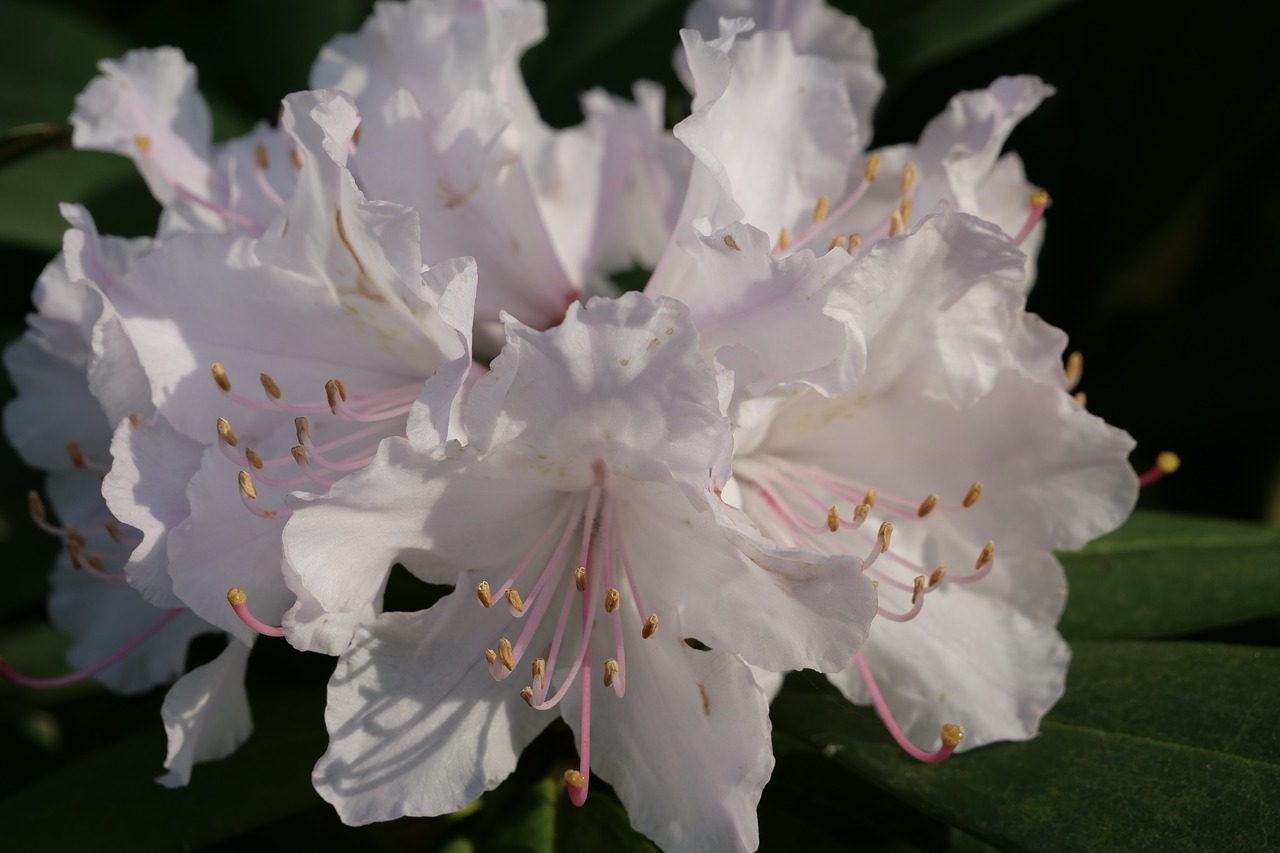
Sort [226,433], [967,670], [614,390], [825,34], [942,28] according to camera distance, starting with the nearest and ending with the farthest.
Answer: [614,390], [226,433], [967,670], [825,34], [942,28]

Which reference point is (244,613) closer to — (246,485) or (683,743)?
(246,485)

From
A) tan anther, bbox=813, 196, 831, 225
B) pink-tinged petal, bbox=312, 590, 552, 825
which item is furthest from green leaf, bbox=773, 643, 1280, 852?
tan anther, bbox=813, 196, 831, 225

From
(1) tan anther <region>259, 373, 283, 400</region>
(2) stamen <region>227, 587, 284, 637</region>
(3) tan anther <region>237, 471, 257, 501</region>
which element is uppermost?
(1) tan anther <region>259, 373, 283, 400</region>

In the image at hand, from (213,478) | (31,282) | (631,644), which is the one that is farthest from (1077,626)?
(31,282)

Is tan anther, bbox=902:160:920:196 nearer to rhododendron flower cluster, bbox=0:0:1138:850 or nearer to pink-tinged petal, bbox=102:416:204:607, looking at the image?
rhododendron flower cluster, bbox=0:0:1138:850

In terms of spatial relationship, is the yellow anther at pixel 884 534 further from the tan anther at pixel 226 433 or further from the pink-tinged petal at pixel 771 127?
the tan anther at pixel 226 433

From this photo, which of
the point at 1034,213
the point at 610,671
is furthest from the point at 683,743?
the point at 1034,213
